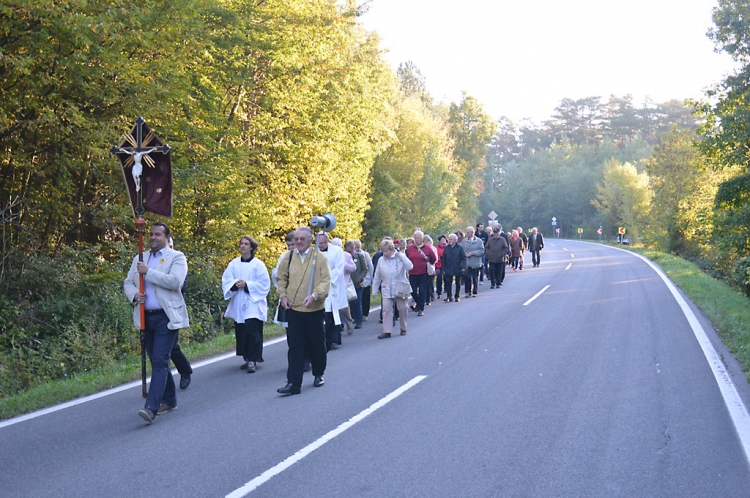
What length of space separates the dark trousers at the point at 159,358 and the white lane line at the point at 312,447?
1859 millimetres

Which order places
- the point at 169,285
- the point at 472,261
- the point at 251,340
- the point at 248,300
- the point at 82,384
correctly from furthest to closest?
the point at 472,261 < the point at 248,300 < the point at 251,340 < the point at 82,384 < the point at 169,285

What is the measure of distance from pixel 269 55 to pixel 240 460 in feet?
53.1

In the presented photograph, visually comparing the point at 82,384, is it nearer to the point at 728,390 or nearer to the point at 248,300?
the point at 248,300

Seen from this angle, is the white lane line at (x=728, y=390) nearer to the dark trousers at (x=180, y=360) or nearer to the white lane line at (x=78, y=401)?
the dark trousers at (x=180, y=360)

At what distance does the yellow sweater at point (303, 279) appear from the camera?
8656 millimetres

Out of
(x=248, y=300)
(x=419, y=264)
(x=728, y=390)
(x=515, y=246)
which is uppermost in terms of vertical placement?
(x=515, y=246)

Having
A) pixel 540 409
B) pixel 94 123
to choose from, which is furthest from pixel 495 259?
pixel 540 409

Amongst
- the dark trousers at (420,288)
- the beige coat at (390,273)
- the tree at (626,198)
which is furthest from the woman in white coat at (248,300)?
the tree at (626,198)

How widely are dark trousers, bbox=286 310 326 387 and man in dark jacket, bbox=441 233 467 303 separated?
Answer: 11.8 m

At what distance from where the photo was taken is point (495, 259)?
958 inches

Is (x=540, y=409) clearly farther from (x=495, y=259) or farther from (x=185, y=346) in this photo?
(x=495, y=259)

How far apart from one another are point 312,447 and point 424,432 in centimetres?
107

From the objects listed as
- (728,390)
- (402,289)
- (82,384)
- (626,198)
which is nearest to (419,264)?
(402,289)

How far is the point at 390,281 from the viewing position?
558 inches
